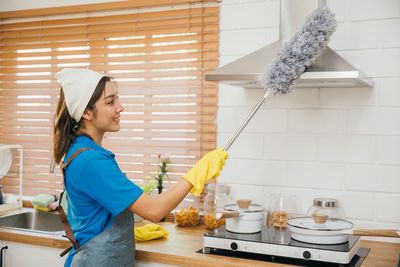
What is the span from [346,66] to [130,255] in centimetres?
101

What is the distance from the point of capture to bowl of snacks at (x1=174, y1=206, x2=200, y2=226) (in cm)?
226

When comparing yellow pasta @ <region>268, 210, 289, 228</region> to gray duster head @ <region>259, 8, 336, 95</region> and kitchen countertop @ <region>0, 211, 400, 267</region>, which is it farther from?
gray duster head @ <region>259, 8, 336, 95</region>

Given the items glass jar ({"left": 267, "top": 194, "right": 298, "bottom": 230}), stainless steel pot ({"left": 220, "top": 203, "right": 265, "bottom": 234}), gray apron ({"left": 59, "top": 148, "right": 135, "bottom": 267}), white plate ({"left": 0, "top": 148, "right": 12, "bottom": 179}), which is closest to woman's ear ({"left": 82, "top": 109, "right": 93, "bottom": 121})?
gray apron ({"left": 59, "top": 148, "right": 135, "bottom": 267})

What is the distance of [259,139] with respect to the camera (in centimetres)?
228

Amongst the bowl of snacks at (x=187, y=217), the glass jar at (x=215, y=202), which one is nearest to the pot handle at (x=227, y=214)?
the glass jar at (x=215, y=202)

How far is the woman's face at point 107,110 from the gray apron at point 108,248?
184 mm

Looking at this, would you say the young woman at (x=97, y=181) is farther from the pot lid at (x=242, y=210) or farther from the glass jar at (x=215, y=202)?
the glass jar at (x=215, y=202)

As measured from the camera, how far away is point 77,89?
1.68m

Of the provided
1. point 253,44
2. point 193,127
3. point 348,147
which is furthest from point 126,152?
point 348,147

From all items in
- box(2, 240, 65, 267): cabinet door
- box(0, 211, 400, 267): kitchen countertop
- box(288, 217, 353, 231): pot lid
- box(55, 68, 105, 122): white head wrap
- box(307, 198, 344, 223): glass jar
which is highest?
box(55, 68, 105, 122): white head wrap

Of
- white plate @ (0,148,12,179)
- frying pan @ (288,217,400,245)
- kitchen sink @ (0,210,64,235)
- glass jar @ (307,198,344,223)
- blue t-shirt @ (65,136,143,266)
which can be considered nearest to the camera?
blue t-shirt @ (65,136,143,266)

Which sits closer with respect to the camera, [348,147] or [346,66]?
[346,66]

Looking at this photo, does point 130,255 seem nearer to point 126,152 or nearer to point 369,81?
point 126,152

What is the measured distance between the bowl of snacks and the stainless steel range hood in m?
0.66
